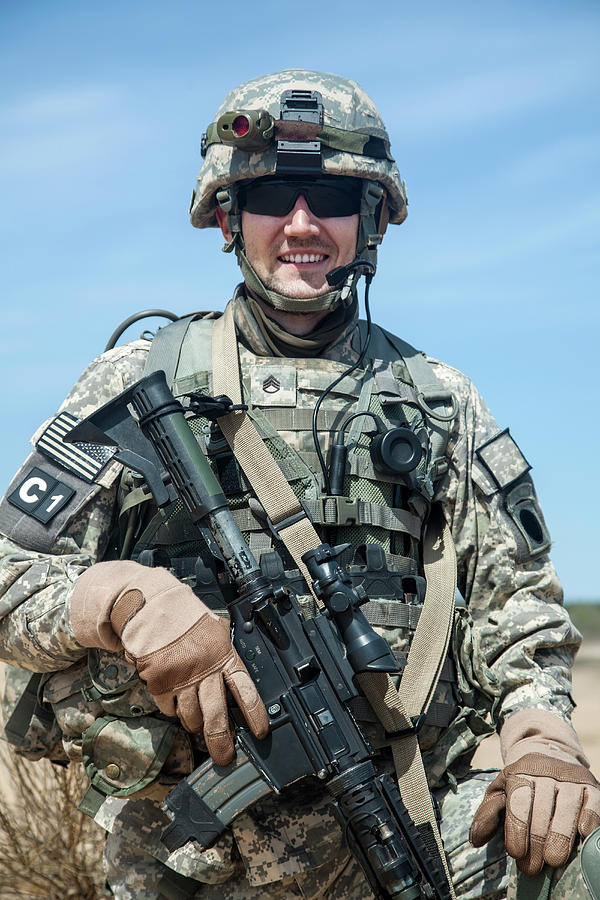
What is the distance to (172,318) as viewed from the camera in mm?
4711

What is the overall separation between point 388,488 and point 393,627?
0.51 m

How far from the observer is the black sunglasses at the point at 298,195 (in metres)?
4.41

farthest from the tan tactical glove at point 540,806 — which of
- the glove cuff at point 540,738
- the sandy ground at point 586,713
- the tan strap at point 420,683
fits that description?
the sandy ground at point 586,713

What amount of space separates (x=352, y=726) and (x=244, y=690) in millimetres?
355

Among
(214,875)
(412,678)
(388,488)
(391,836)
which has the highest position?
(388,488)

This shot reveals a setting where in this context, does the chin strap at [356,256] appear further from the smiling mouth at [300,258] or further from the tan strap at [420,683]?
the tan strap at [420,683]

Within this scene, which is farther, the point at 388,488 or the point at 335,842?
the point at 388,488

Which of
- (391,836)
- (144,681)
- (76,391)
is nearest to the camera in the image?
(391,836)

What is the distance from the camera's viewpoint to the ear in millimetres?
4672

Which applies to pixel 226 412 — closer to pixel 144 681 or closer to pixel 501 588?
pixel 144 681

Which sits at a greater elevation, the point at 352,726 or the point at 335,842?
the point at 352,726

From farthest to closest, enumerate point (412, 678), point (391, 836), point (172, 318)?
point (172, 318)
point (412, 678)
point (391, 836)

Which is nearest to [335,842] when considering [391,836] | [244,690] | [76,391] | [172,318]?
[391,836]

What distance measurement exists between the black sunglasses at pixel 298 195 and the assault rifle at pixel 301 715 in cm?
111
